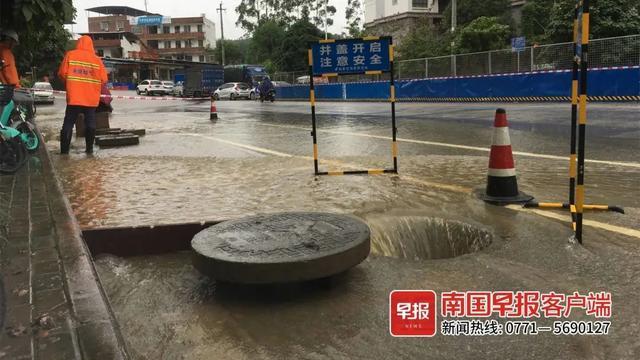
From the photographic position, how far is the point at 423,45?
39344 millimetres

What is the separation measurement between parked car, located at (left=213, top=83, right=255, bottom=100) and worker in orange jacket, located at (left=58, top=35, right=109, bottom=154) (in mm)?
31911

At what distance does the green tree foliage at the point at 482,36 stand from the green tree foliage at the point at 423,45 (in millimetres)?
3277

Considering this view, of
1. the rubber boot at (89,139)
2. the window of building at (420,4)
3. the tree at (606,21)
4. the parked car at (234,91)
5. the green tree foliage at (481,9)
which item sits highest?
the window of building at (420,4)

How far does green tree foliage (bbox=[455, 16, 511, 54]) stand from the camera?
32875 millimetres

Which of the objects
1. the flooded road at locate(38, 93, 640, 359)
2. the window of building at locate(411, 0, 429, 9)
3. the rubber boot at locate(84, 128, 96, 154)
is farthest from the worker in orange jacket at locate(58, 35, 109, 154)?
the window of building at locate(411, 0, 429, 9)

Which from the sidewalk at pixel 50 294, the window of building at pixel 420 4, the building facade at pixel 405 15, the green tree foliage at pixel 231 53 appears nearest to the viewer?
the sidewalk at pixel 50 294

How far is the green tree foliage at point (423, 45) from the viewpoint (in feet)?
125

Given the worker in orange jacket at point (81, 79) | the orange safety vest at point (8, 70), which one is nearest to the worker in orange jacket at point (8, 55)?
the orange safety vest at point (8, 70)

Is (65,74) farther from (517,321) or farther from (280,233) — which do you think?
(517,321)

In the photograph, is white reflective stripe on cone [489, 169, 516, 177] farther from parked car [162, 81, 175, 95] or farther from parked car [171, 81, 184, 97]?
parked car [162, 81, 175, 95]

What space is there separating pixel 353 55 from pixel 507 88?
1881 cm

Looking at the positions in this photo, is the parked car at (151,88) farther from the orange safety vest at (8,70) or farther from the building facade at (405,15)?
the orange safety vest at (8,70)

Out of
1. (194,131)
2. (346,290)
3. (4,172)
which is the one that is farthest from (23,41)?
(346,290)

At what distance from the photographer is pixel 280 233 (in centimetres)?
387
